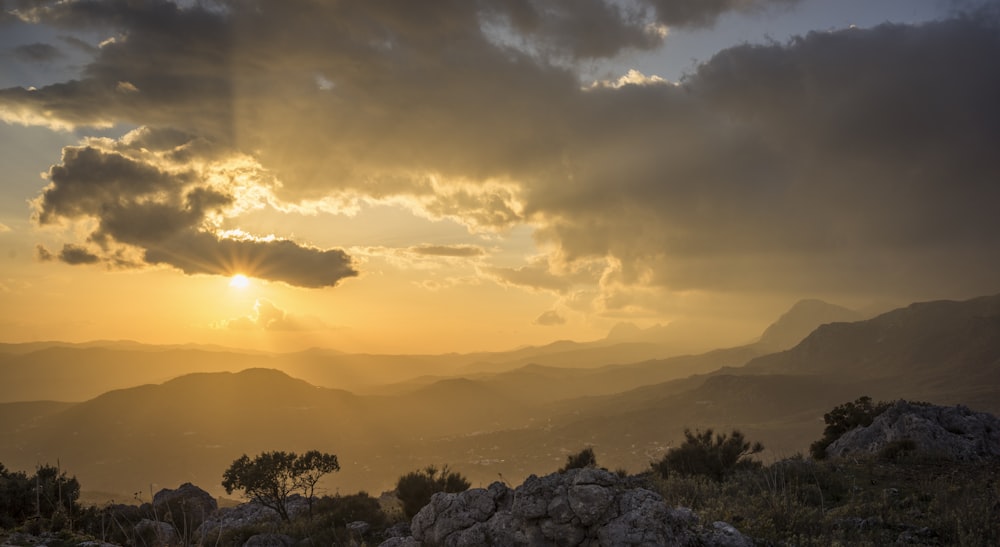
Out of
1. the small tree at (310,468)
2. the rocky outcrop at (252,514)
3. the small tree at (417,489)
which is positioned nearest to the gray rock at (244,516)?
the rocky outcrop at (252,514)

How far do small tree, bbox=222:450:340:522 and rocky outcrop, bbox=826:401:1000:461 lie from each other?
27.6 metres

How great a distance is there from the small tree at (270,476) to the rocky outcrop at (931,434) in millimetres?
27622

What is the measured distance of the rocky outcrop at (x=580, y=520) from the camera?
32.4 ft

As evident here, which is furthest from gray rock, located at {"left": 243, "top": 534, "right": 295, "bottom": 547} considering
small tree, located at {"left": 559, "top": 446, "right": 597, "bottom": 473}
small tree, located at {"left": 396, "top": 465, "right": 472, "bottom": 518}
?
small tree, located at {"left": 559, "top": 446, "right": 597, "bottom": 473}

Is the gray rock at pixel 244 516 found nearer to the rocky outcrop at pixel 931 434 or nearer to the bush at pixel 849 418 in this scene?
the rocky outcrop at pixel 931 434

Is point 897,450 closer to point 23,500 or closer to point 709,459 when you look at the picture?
point 709,459

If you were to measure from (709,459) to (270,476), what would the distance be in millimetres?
22202

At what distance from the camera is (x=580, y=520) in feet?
34.2

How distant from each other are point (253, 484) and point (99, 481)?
225975 mm

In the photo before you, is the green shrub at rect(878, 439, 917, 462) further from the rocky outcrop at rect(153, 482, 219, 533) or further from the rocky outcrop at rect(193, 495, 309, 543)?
the rocky outcrop at rect(153, 482, 219, 533)

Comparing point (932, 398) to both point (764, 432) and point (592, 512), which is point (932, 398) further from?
point (592, 512)

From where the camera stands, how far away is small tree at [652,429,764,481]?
2478 cm

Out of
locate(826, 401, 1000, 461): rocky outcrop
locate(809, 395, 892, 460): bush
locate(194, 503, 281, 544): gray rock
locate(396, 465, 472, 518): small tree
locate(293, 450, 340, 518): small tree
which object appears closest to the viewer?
locate(826, 401, 1000, 461): rocky outcrop

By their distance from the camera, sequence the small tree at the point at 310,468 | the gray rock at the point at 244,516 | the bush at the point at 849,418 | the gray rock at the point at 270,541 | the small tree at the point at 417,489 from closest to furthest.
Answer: the gray rock at the point at 270,541, the small tree at the point at 417,489, the gray rock at the point at 244,516, the small tree at the point at 310,468, the bush at the point at 849,418
